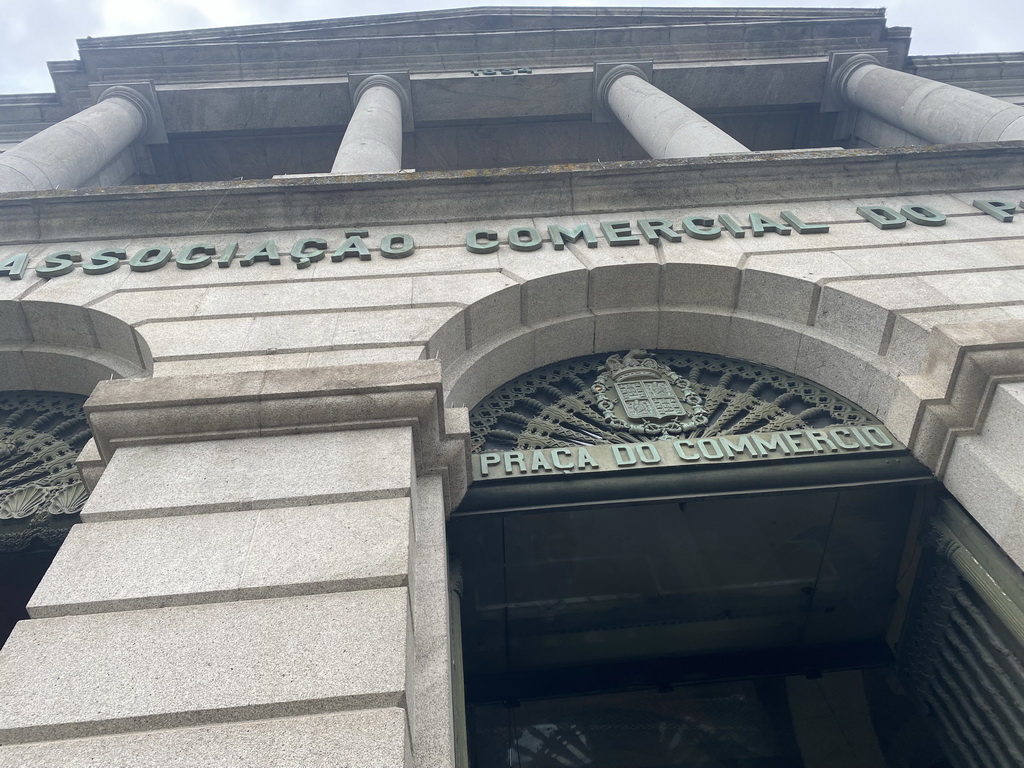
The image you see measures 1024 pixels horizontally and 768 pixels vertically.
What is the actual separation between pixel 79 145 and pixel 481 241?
1106 centimetres

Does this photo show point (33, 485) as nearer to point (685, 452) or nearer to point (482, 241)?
point (482, 241)

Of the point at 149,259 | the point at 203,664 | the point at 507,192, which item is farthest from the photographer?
the point at 507,192

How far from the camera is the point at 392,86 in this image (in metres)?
19.5

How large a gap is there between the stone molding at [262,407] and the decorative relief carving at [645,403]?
5.79 feet

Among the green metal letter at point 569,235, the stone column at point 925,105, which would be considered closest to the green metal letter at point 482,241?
the green metal letter at point 569,235

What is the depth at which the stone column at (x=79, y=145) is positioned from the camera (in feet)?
45.8

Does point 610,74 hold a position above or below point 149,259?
above

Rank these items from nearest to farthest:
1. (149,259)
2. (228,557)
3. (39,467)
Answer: (228,557) → (39,467) → (149,259)

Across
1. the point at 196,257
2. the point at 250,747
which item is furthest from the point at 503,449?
the point at 196,257

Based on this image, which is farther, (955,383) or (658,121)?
(658,121)

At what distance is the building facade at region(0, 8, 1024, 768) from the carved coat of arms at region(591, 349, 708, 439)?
2.0 inches

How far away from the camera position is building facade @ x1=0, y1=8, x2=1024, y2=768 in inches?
191

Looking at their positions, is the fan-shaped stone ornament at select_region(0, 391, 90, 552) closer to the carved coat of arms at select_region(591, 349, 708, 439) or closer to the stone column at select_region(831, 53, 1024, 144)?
the carved coat of arms at select_region(591, 349, 708, 439)

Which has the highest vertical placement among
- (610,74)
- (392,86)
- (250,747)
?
(610,74)
